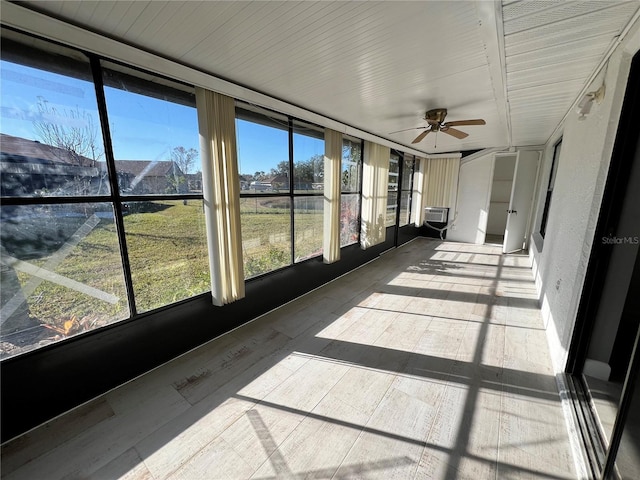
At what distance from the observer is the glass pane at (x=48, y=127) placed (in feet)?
4.55

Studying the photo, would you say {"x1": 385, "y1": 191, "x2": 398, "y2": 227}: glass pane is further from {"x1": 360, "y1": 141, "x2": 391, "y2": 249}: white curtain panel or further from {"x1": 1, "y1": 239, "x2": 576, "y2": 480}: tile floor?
{"x1": 1, "y1": 239, "x2": 576, "y2": 480}: tile floor

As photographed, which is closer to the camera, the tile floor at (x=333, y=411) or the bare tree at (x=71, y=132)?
the tile floor at (x=333, y=411)

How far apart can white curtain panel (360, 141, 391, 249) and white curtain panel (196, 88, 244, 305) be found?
2659 millimetres

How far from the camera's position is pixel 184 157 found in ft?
6.97

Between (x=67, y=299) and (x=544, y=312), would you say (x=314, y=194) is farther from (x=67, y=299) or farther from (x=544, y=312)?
(x=544, y=312)

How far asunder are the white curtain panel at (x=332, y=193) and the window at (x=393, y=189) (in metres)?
2.29

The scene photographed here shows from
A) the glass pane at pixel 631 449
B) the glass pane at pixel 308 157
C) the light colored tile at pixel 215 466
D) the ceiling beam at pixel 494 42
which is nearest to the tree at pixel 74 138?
the light colored tile at pixel 215 466

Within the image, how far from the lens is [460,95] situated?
7.88ft

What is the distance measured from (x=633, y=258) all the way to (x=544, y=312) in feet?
4.78

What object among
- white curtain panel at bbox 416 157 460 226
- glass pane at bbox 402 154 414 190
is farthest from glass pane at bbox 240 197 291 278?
white curtain panel at bbox 416 157 460 226

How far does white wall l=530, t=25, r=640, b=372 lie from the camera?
1.63 m

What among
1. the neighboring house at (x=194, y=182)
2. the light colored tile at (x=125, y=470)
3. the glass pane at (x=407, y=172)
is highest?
the glass pane at (x=407, y=172)

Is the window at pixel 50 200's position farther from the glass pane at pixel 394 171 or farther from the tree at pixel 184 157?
the glass pane at pixel 394 171

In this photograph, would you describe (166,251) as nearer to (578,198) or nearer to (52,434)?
(52,434)
